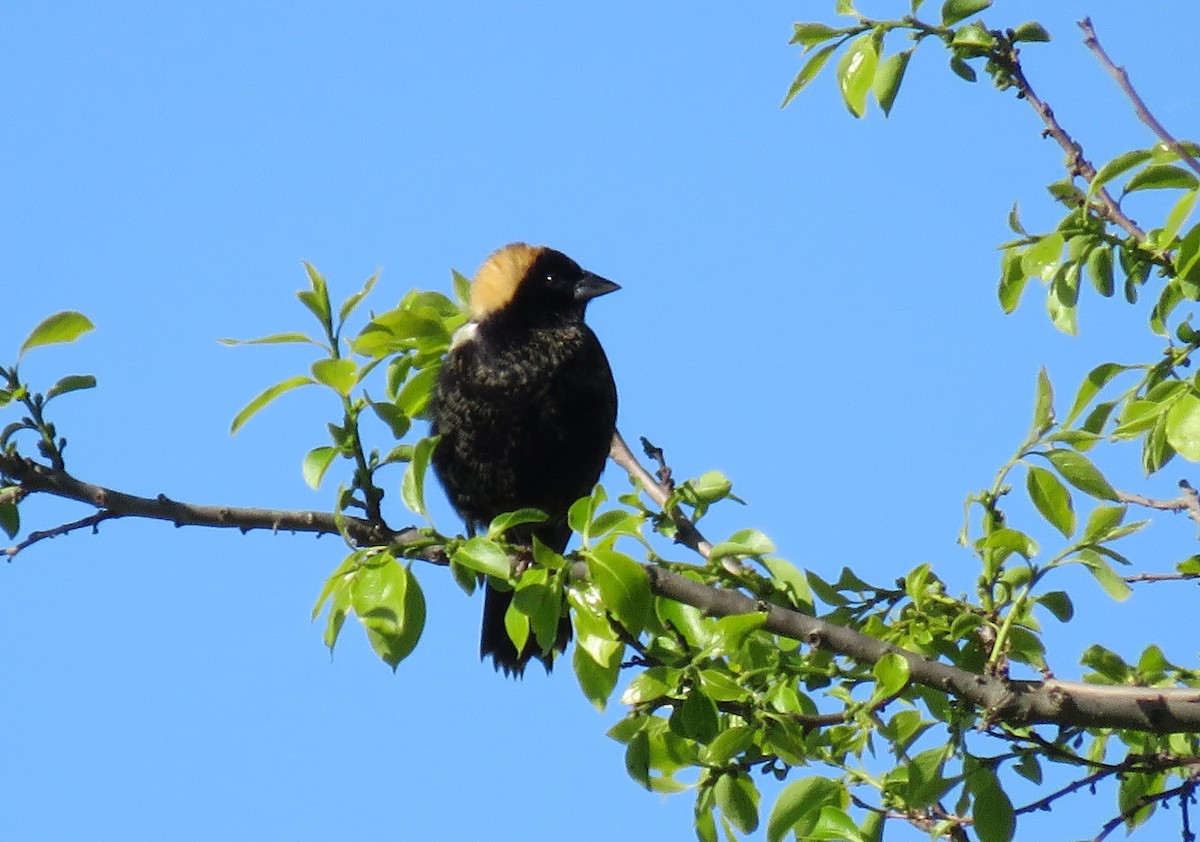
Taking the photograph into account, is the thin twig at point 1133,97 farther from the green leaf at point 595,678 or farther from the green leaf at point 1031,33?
the green leaf at point 595,678

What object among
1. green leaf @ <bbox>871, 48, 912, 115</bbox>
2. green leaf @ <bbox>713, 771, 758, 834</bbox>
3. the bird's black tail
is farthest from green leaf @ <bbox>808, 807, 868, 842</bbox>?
the bird's black tail

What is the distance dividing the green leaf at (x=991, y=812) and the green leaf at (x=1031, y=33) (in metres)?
1.24

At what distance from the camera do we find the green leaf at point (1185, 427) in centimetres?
176

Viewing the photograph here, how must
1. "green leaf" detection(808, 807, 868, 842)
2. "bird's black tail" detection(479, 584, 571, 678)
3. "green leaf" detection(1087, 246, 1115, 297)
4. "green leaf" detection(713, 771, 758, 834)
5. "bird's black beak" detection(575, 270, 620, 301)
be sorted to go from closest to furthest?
"green leaf" detection(808, 807, 868, 842) < "green leaf" detection(713, 771, 758, 834) < "green leaf" detection(1087, 246, 1115, 297) < "bird's black tail" detection(479, 584, 571, 678) < "bird's black beak" detection(575, 270, 620, 301)

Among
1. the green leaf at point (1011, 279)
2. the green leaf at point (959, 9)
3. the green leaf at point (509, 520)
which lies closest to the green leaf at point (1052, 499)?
the green leaf at point (1011, 279)

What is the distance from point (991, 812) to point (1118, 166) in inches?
37.8

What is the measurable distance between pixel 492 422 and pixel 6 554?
1706 mm

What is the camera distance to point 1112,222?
225 centimetres

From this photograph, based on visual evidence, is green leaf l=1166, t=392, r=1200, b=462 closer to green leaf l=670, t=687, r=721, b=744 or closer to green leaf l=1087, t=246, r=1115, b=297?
green leaf l=1087, t=246, r=1115, b=297

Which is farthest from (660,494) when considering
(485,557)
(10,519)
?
(10,519)

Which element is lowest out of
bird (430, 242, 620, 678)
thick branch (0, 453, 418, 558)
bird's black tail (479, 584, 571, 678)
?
thick branch (0, 453, 418, 558)

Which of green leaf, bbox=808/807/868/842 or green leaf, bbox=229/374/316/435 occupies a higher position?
green leaf, bbox=229/374/316/435

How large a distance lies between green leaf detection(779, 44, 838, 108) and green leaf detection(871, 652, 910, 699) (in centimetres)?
109

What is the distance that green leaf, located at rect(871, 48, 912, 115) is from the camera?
2365 mm
